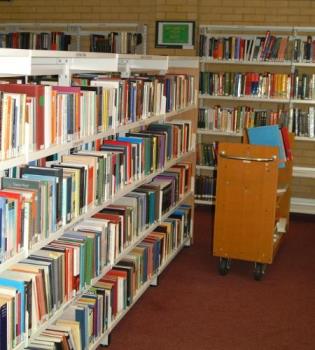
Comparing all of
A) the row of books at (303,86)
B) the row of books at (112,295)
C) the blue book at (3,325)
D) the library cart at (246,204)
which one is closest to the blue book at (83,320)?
the row of books at (112,295)

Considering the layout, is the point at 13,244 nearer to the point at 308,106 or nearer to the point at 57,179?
the point at 57,179

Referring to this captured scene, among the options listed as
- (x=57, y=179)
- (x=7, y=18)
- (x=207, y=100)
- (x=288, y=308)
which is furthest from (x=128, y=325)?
(x=7, y=18)

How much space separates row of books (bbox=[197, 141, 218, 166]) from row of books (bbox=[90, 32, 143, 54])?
1.47 m

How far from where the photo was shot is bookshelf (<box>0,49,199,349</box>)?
2.58m

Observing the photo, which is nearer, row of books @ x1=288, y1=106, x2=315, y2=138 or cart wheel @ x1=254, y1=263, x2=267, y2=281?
cart wheel @ x1=254, y1=263, x2=267, y2=281

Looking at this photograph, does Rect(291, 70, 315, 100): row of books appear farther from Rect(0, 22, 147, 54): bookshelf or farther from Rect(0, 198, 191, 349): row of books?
Rect(0, 198, 191, 349): row of books

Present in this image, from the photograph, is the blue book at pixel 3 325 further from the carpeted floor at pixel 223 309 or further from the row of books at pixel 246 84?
the row of books at pixel 246 84

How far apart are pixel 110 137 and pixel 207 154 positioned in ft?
10.0

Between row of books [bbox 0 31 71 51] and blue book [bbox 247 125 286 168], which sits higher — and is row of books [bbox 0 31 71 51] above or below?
above

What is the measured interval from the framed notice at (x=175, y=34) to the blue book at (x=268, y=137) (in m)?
2.31

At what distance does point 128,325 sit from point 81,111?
153 centimetres

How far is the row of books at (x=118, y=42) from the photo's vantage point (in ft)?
23.0

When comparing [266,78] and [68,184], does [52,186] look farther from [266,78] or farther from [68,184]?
[266,78]

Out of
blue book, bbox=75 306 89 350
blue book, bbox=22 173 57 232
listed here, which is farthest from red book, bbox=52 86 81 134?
blue book, bbox=75 306 89 350
